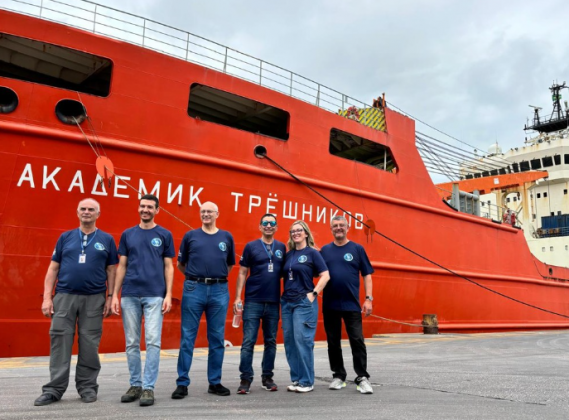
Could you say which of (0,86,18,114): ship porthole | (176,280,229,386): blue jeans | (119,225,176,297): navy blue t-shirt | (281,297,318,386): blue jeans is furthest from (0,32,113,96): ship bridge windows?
(281,297,318,386): blue jeans

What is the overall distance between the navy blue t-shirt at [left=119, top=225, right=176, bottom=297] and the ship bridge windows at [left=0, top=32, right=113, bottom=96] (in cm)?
381

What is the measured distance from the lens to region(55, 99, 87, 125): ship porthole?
18.2ft

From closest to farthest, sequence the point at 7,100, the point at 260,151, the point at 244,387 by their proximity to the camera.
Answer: the point at 244,387
the point at 7,100
the point at 260,151

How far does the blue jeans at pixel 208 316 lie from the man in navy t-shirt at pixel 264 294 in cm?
16

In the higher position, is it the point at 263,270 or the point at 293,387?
the point at 263,270

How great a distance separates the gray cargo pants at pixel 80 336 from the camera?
281cm

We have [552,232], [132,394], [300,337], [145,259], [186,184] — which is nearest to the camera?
[132,394]

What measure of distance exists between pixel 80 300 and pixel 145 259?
1.48 ft

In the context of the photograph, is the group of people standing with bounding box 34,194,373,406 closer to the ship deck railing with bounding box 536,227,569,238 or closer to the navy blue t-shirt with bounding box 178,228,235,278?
the navy blue t-shirt with bounding box 178,228,235,278

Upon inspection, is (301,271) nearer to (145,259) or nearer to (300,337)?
(300,337)

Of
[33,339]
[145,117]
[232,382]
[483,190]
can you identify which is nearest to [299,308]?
[232,382]

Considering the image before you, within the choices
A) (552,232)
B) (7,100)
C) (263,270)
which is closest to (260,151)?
(7,100)

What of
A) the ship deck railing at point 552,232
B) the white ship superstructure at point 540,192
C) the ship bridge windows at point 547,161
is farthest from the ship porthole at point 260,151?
the ship bridge windows at point 547,161

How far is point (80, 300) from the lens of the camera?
2.91 metres
